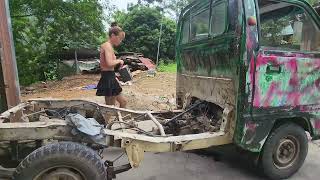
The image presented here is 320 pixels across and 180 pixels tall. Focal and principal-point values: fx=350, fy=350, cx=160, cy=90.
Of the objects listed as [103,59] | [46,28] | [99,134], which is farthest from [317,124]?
[46,28]

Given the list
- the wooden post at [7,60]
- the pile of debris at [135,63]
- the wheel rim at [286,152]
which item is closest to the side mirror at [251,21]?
the wheel rim at [286,152]

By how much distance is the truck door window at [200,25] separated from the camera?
4559 millimetres

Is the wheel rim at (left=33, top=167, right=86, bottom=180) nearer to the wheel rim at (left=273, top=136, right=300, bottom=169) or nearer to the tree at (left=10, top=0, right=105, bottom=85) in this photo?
the wheel rim at (left=273, top=136, right=300, bottom=169)

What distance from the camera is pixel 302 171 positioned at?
450cm

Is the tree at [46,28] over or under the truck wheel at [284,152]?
over

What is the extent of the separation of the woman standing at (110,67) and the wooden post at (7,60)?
1298 millimetres

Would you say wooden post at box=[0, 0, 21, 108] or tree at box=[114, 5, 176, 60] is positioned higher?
tree at box=[114, 5, 176, 60]

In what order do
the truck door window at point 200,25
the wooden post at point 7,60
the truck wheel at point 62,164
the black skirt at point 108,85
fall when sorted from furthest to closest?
1. the black skirt at point 108,85
2. the wooden post at point 7,60
3. the truck door window at point 200,25
4. the truck wheel at point 62,164

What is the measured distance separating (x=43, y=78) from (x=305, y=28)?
13.9m

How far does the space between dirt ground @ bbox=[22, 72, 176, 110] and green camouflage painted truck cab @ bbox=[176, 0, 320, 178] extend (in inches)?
139

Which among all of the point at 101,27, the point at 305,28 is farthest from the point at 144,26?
the point at 305,28

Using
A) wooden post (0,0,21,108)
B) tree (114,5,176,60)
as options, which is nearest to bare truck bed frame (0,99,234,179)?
wooden post (0,0,21,108)

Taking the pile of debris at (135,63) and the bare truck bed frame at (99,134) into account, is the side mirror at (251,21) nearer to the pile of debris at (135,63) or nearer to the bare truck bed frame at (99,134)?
the bare truck bed frame at (99,134)

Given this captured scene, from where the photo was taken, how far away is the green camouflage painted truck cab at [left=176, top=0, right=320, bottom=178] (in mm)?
3695
